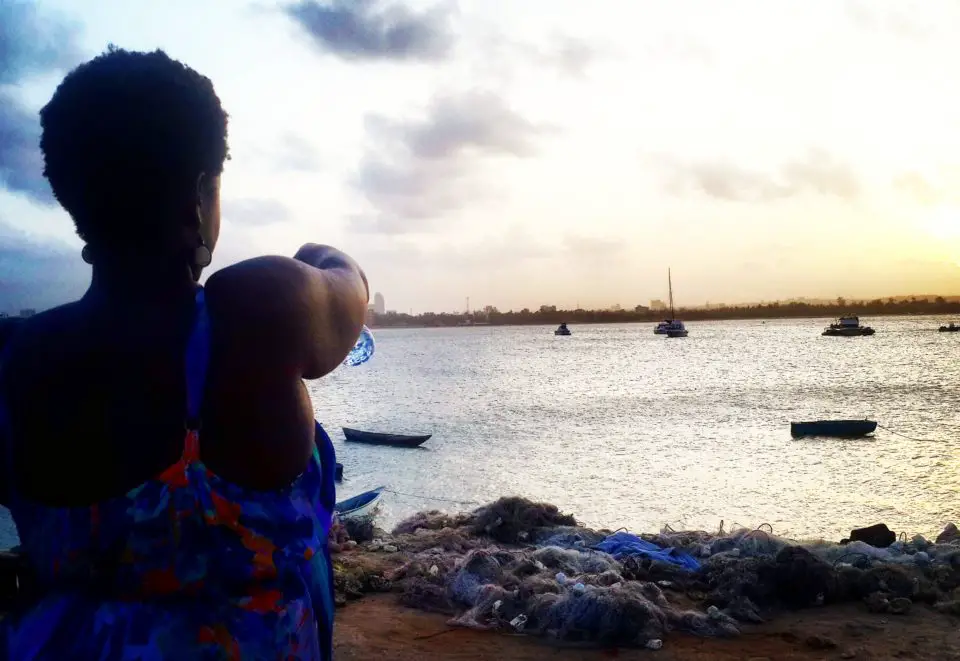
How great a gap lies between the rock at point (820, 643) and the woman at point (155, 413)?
5889 mm

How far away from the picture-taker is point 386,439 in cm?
2423

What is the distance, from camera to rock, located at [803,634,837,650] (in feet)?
20.2

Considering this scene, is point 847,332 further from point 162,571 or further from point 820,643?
A: point 162,571

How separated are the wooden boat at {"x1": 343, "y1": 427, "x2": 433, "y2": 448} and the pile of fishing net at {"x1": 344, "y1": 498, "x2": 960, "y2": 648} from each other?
561 inches

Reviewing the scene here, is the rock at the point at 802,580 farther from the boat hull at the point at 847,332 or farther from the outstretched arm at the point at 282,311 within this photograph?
the boat hull at the point at 847,332

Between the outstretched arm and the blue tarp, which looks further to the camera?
the blue tarp

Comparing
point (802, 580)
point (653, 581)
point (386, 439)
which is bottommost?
point (386, 439)

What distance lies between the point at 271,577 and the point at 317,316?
472 mm

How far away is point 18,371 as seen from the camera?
51.7 inches

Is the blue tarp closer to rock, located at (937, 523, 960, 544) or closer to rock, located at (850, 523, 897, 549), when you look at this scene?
rock, located at (850, 523, 897, 549)

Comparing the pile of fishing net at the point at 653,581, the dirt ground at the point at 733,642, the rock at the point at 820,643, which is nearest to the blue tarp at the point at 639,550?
the pile of fishing net at the point at 653,581

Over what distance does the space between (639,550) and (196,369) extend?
8181 mm

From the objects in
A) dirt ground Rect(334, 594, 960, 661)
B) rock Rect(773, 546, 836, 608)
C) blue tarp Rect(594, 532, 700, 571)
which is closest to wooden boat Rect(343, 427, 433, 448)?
blue tarp Rect(594, 532, 700, 571)

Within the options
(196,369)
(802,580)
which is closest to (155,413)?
→ (196,369)
